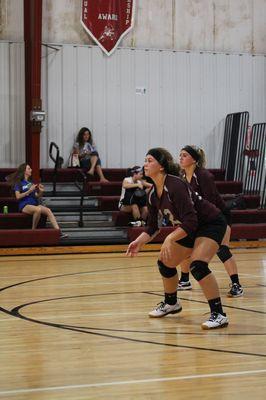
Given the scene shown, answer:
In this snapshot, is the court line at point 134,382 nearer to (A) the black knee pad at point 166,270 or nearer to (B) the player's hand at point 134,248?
Answer: (B) the player's hand at point 134,248

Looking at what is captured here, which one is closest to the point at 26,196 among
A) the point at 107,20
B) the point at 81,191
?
the point at 81,191

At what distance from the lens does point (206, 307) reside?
717 centimetres

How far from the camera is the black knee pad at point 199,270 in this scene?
19.4 ft

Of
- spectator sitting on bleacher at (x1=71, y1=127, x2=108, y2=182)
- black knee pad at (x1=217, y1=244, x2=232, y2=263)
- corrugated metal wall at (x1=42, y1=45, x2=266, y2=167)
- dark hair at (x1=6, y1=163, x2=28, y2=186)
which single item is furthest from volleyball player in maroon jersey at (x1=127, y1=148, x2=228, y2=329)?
corrugated metal wall at (x1=42, y1=45, x2=266, y2=167)

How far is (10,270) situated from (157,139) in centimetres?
773

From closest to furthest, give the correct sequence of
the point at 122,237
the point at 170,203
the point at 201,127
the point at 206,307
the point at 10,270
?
the point at 170,203
the point at 206,307
the point at 10,270
the point at 122,237
the point at 201,127

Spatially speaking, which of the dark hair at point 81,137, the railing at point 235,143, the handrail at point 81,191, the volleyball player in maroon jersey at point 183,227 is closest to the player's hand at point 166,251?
the volleyball player in maroon jersey at point 183,227

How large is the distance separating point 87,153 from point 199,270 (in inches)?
432

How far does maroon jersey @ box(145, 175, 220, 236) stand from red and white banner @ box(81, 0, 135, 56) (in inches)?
462

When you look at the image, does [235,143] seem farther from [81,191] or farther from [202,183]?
[202,183]

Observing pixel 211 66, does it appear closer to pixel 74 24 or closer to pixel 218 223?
pixel 74 24

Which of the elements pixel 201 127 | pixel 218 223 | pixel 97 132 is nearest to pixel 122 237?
pixel 97 132

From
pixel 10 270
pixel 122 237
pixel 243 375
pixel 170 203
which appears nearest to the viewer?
pixel 243 375

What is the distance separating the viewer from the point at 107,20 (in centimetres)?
1748
